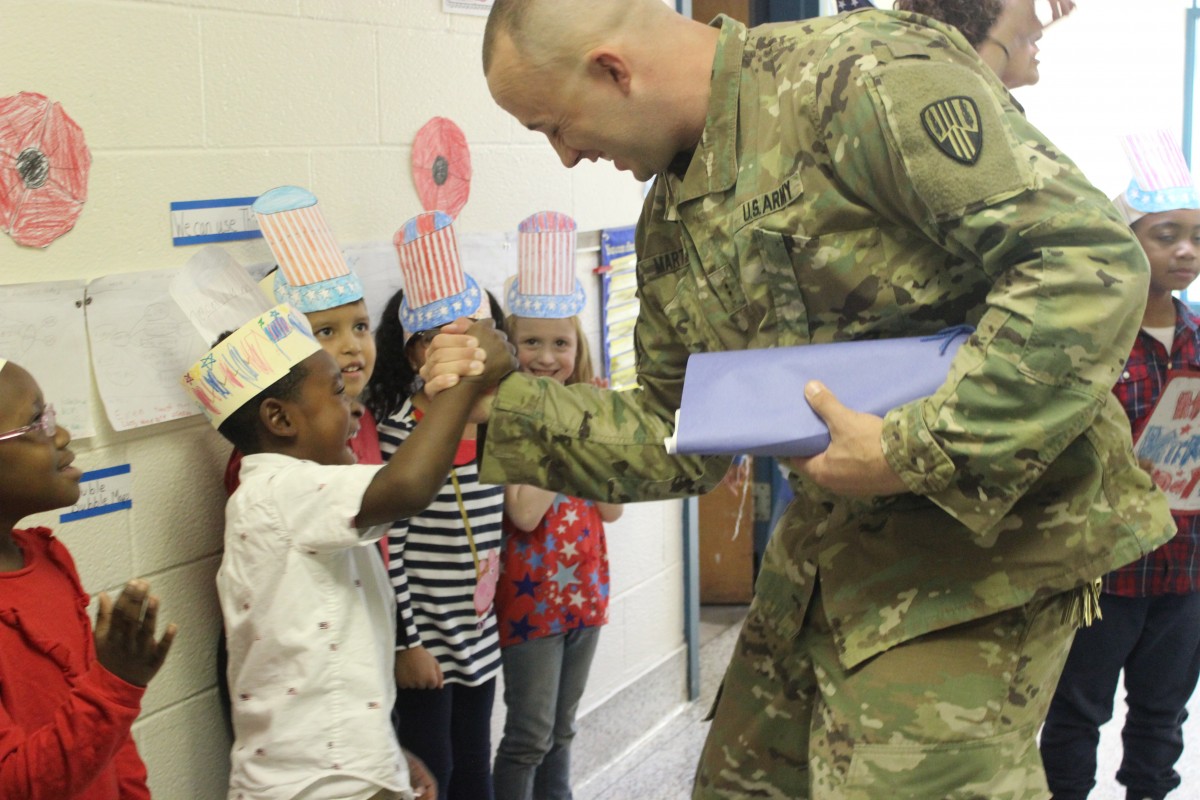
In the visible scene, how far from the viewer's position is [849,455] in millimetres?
1364

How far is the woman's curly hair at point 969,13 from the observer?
2539 mm

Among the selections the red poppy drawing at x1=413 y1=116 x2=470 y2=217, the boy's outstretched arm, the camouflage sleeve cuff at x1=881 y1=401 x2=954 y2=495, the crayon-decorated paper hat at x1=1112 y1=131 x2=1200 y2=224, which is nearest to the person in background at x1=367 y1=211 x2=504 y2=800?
the red poppy drawing at x1=413 y1=116 x2=470 y2=217

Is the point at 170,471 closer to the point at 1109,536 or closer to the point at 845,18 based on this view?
the point at 845,18

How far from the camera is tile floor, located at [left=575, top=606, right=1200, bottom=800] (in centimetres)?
293

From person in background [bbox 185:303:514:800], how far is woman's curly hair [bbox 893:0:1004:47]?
1530mm

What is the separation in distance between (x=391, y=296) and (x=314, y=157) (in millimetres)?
314

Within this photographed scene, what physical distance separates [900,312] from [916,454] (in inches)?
8.2

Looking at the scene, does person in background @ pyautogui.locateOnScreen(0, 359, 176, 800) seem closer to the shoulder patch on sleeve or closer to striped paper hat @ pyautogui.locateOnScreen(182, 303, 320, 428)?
striped paper hat @ pyautogui.locateOnScreen(182, 303, 320, 428)

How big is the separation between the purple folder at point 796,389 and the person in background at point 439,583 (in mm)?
801

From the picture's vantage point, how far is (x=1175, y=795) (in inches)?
114

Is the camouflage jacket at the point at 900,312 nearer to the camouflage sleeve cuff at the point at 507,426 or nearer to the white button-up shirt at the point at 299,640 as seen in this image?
the camouflage sleeve cuff at the point at 507,426

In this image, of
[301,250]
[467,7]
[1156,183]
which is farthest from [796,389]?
[1156,183]

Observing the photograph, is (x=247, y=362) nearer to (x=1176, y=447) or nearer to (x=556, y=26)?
(x=556, y=26)

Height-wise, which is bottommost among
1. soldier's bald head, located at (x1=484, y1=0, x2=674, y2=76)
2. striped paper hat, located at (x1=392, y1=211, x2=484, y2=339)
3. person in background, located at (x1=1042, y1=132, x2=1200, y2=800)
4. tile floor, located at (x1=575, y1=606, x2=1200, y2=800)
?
tile floor, located at (x1=575, y1=606, x2=1200, y2=800)
